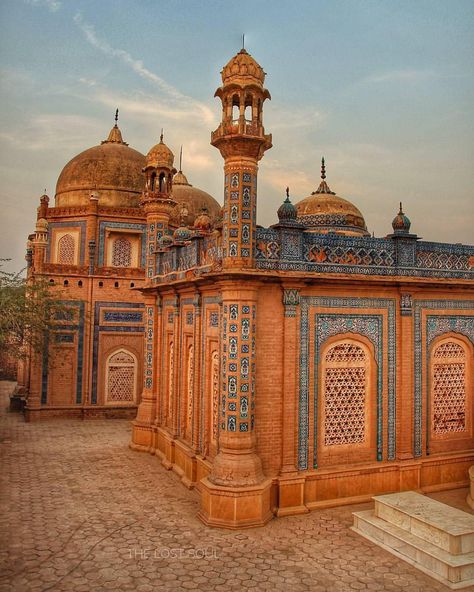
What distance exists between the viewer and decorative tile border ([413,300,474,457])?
37.5 ft

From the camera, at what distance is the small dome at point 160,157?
1627cm

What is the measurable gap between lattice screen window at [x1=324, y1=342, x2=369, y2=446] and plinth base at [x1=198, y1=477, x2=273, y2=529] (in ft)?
6.57

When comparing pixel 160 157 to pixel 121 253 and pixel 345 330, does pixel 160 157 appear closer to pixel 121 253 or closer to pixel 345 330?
pixel 121 253

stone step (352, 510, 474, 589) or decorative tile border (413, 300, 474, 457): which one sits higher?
decorative tile border (413, 300, 474, 457)

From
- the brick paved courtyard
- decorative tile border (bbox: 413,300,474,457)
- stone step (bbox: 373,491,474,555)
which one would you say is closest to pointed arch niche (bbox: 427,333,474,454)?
decorative tile border (bbox: 413,300,474,457)

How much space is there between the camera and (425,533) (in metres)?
8.37

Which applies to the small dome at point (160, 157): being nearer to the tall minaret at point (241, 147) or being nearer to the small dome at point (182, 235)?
the small dome at point (182, 235)

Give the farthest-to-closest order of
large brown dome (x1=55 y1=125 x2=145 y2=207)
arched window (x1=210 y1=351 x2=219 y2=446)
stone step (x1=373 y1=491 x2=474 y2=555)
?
large brown dome (x1=55 y1=125 x2=145 y2=207)
arched window (x1=210 y1=351 x2=219 y2=446)
stone step (x1=373 y1=491 x2=474 y2=555)

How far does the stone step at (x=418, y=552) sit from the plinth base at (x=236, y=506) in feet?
5.71

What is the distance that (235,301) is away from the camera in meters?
9.80

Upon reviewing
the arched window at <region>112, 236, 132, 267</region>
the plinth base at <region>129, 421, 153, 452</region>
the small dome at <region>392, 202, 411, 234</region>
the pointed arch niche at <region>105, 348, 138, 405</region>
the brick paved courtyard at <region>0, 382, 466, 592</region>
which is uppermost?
the arched window at <region>112, 236, 132, 267</region>

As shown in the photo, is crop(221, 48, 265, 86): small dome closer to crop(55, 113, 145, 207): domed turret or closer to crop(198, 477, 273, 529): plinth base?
crop(198, 477, 273, 529): plinth base

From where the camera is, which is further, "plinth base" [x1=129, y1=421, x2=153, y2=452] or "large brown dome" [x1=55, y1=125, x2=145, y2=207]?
"large brown dome" [x1=55, y1=125, x2=145, y2=207]

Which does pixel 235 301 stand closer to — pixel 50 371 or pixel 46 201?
pixel 50 371
